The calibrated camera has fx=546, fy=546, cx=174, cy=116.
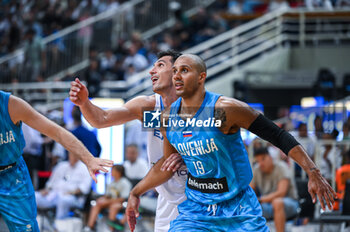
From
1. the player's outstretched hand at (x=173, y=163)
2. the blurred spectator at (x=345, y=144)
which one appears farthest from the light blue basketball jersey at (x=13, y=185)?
the blurred spectator at (x=345, y=144)

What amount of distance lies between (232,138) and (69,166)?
4825 millimetres

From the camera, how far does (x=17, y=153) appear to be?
472 centimetres

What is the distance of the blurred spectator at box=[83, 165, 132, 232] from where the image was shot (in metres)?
8.05

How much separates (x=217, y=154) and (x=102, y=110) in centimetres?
121

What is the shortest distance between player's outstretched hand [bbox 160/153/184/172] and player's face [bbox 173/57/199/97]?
0.52 m

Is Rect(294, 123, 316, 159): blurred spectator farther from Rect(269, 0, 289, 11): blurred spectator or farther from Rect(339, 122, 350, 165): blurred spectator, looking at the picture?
Rect(269, 0, 289, 11): blurred spectator

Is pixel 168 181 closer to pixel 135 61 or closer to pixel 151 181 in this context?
pixel 151 181

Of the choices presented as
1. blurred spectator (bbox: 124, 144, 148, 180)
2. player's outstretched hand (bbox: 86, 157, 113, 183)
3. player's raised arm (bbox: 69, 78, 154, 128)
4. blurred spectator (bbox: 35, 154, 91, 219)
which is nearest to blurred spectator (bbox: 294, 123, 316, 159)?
blurred spectator (bbox: 124, 144, 148, 180)

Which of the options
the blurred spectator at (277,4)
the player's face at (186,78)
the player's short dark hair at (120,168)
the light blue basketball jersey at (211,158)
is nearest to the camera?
the light blue basketball jersey at (211,158)

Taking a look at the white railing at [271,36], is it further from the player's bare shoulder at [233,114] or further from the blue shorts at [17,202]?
the player's bare shoulder at [233,114]

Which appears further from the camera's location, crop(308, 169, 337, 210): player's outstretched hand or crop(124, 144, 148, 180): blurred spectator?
crop(124, 144, 148, 180): blurred spectator

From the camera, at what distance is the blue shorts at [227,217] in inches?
155

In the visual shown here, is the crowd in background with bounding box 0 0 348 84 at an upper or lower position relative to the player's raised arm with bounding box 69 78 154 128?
upper

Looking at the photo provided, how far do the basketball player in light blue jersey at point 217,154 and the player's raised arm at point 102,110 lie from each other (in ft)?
2.34
